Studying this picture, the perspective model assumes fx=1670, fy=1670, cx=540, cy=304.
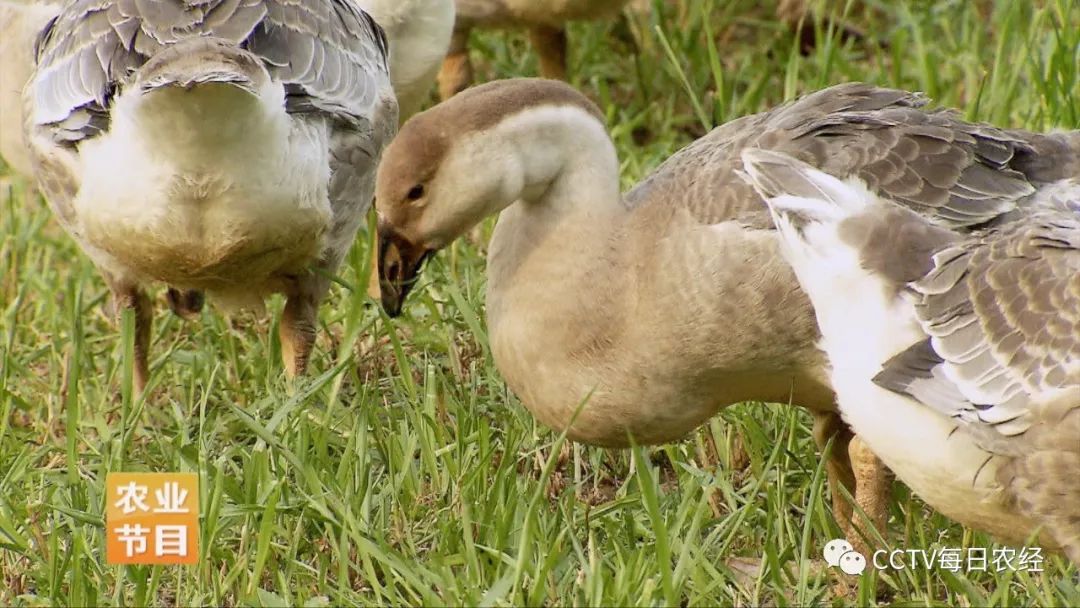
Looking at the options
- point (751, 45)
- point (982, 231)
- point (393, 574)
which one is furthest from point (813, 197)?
point (751, 45)

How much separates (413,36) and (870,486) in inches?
103

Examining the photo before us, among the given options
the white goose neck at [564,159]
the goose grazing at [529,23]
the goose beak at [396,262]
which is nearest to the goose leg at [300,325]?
the goose beak at [396,262]

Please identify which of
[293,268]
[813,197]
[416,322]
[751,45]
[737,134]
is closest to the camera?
[813,197]

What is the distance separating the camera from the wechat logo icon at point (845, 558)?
388 centimetres

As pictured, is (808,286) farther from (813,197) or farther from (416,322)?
(416,322)

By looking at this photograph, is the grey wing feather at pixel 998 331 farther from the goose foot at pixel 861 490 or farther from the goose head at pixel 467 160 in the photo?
the goose head at pixel 467 160

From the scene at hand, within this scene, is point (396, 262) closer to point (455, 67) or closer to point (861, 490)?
point (861, 490)

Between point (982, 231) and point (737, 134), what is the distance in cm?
73

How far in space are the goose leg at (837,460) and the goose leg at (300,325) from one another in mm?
1540

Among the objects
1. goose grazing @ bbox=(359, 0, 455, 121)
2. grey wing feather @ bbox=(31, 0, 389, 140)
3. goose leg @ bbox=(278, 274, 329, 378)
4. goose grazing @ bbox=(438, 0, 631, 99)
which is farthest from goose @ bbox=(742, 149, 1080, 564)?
goose grazing @ bbox=(438, 0, 631, 99)

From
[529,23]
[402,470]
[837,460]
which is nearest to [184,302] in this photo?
[402,470]

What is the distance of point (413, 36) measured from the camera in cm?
594

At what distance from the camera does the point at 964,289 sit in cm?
359

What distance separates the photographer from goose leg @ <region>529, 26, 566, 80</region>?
716cm
